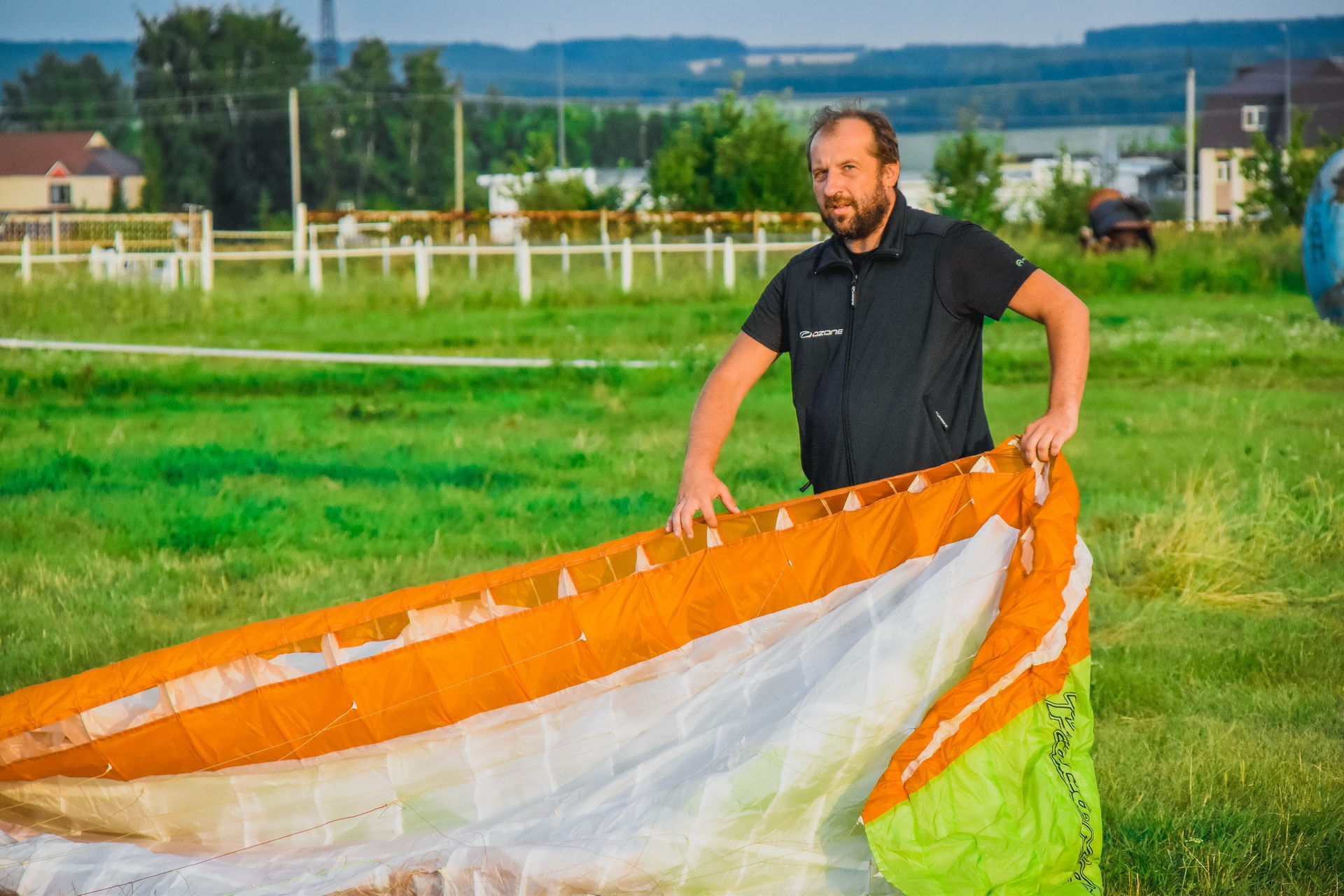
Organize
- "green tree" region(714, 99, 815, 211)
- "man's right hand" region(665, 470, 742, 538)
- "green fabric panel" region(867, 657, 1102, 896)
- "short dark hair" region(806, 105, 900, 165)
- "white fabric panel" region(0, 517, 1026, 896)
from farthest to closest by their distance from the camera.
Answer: "green tree" region(714, 99, 815, 211) < "man's right hand" region(665, 470, 742, 538) < "short dark hair" region(806, 105, 900, 165) < "white fabric panel" region(0, 517, 1026, 896) < "green fabric panel" region(867, 657, 1102, 896)

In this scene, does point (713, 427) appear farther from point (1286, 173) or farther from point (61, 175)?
point (61, 175)

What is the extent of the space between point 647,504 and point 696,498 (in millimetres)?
4536

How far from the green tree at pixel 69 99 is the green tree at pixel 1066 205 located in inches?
2902

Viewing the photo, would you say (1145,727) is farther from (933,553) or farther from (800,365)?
(800,365)

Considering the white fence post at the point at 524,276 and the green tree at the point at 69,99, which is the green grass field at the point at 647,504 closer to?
the white fence post at the point at 524,276

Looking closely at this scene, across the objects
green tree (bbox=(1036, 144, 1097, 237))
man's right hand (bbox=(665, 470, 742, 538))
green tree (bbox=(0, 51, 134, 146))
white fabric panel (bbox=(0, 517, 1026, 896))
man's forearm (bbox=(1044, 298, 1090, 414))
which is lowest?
white fabric panel (bbox=(0, 517, 1026, 896))

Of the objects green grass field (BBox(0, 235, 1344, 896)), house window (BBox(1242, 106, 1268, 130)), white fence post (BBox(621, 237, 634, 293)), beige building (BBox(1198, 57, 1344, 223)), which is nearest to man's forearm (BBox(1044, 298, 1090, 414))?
green grass field (BBox(0, 235, 1344, 896))

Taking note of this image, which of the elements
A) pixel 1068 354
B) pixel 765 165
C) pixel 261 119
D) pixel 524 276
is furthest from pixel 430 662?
pixel 261 119

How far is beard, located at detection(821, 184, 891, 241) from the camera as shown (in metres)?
3.98

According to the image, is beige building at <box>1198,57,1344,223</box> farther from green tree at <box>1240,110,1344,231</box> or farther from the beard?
the beard

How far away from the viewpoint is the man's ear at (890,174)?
13.3 feet

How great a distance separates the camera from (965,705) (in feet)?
10.7

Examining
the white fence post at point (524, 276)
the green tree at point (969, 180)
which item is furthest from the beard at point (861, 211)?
the green tree at point (969, 180)

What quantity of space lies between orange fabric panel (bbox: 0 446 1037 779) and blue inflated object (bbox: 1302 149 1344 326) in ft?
52.3
